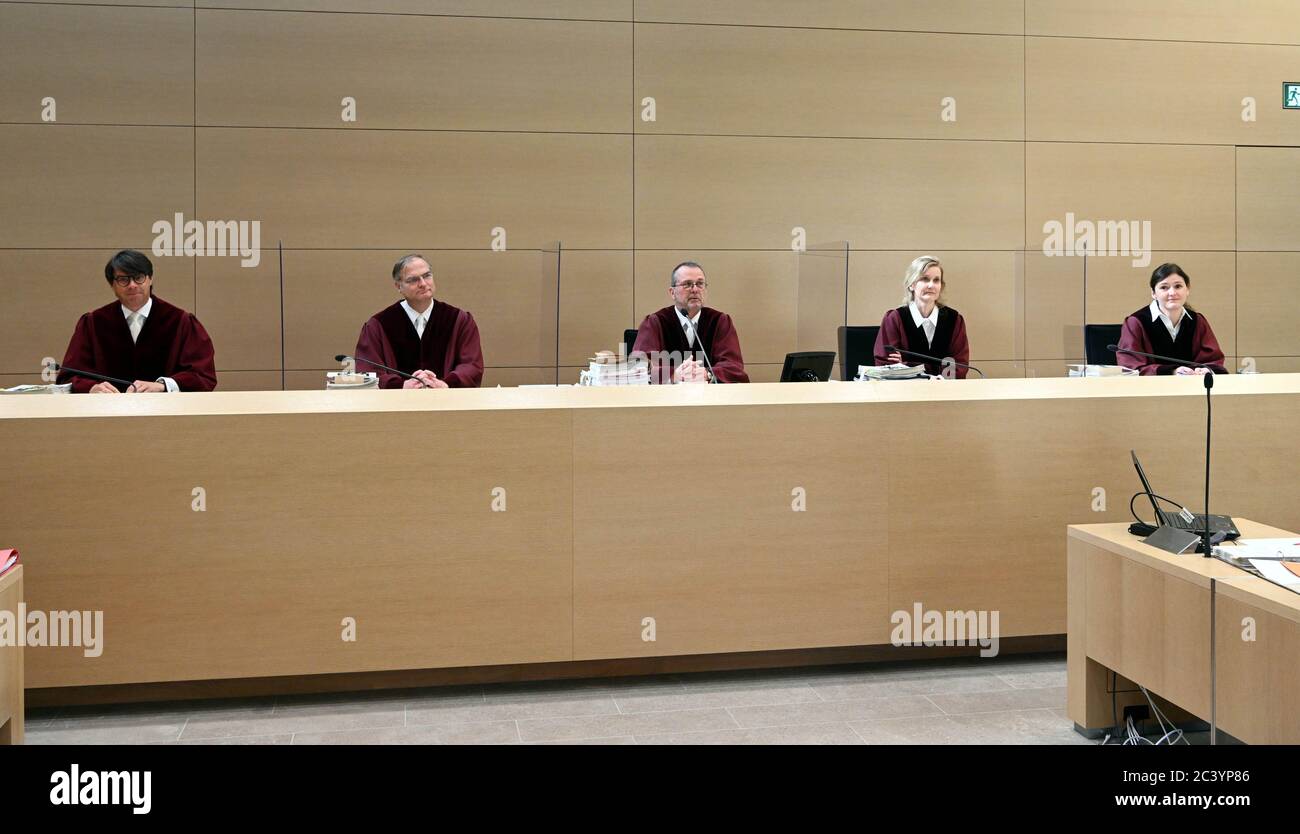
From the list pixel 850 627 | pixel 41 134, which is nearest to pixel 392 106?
pixel 41 134

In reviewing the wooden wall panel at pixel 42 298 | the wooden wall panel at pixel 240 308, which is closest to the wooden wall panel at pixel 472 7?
the wooden wall panel at pixel 240 308

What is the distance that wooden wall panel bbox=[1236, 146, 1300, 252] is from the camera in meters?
6.69

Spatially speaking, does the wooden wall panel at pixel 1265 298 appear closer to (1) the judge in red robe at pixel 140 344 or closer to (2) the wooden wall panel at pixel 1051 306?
(2) the wooden wall panel at pixel 1051 306

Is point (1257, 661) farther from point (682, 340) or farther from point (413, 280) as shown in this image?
point (413, 280)

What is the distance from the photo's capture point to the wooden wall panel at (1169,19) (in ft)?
21.1

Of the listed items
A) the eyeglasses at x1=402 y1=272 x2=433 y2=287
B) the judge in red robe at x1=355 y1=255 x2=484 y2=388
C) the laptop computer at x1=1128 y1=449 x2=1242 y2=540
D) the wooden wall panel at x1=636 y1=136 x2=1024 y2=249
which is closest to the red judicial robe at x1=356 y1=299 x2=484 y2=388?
the judge in red robe at x1=355 y1=255 x2=484 y2=388

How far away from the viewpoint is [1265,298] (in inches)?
266

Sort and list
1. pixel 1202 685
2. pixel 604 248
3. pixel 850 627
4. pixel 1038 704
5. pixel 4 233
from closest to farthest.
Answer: pixel 1202 685 → pixel 1038 704 → pixel 850 627 → pixel 4 233 → pixel 604 248

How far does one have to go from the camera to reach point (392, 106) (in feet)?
19.2

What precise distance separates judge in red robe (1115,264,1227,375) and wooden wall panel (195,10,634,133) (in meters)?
2.85

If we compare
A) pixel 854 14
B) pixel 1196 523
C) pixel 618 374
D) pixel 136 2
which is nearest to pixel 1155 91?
pixel 854 14

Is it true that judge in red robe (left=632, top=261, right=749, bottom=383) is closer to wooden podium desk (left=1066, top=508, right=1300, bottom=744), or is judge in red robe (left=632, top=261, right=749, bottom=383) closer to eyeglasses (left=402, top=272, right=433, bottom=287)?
eyeglasses (left=402, top=272, right=433, bottom=287)
